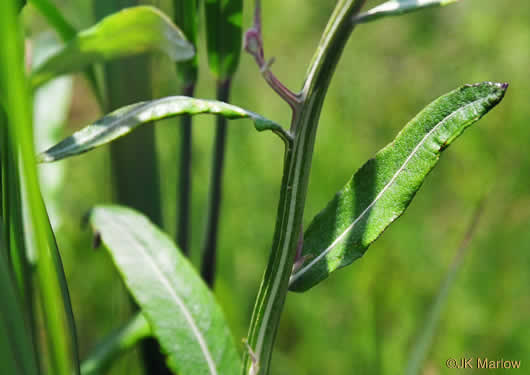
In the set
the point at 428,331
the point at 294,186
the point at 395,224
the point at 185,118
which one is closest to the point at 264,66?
the point at 294,186

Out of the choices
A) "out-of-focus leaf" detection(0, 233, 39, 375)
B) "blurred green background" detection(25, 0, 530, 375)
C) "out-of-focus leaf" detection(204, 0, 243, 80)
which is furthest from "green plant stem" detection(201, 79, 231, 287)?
"out-of-focus leaf" detection(0, 233, 39, 375)

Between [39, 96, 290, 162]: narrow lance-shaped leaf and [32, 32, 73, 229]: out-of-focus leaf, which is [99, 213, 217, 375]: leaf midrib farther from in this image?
[32, 32, 73, 229]: out-of-focus leaf

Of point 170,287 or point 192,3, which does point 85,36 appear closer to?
point 192,3

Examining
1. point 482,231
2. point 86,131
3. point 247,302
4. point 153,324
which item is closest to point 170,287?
point 153,324

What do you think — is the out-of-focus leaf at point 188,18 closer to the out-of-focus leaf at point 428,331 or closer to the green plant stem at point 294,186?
the green plant stem at point 294,186

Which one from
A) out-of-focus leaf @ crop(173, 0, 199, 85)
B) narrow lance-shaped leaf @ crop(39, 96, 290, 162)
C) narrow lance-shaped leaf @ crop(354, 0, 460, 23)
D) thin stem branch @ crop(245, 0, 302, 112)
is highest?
out-of-focus leaf @ crop(173, 0, 199, 85)

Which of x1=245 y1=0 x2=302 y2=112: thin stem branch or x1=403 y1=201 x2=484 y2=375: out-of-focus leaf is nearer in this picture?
x1=245 y1=0 x2=302 y2=112: thin stem branch
